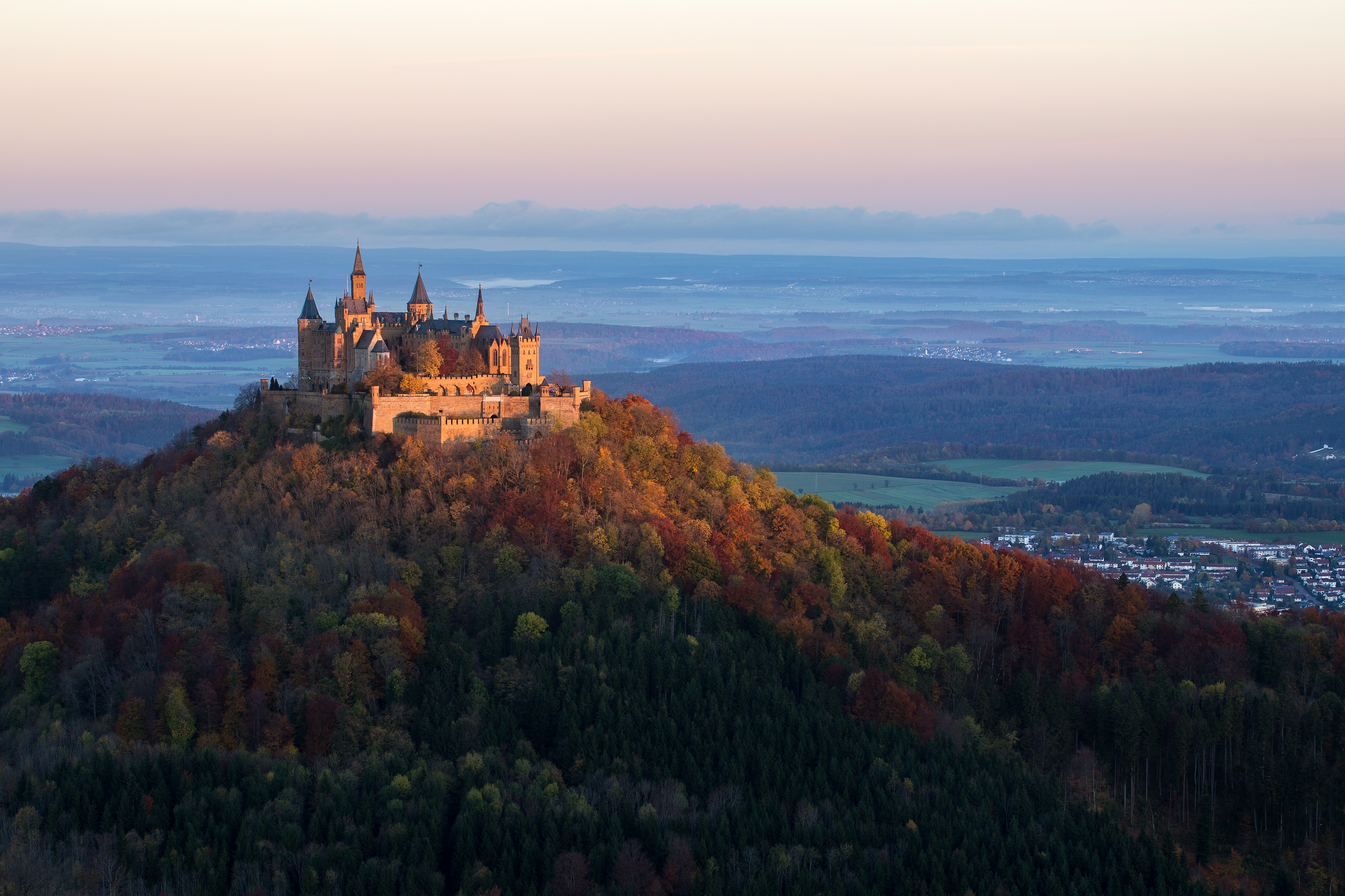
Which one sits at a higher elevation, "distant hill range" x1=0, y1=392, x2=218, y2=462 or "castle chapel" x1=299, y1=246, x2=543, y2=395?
"castle chapel" x1=299, y1=246, x2=543, y2=395

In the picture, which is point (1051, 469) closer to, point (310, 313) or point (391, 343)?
point (391, 343)

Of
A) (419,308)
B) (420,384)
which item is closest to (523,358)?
(420,384)

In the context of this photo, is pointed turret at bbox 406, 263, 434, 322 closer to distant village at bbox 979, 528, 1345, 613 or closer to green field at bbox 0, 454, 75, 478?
distant village at bbox 979, 528, 1345, 613

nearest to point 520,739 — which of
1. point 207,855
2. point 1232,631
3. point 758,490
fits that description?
point 207,855

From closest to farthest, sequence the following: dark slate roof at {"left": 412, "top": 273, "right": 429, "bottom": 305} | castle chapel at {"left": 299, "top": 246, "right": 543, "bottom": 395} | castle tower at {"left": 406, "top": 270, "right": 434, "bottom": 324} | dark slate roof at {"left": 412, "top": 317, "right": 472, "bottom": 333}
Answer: castle chapel at {"left": 299, "top": 246, "right": 543, "bottom": 395} → dark slate roof at {"left": 412, "top": 317, "right": 472, "bottom": 333} → castle tower at {"left": 406, "top": 270, "right": 434, "bottom": 324} → dark slate roof at {"left": 412, "top": 273, "right": 429, "bottom": 305}

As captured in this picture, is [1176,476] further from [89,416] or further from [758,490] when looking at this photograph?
[89,416]

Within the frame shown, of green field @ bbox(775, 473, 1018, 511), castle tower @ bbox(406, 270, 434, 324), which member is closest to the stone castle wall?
castle tower @ bbox(406, 270, 434, 324)

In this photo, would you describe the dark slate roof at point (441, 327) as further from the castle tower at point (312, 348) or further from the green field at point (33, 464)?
the green field at point (33, 464)
